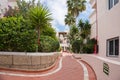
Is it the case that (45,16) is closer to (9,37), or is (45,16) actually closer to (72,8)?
(9,37)

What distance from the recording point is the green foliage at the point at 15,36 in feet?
54.2

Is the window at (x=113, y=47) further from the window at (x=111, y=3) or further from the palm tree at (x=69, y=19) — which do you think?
the palm tree at (x=69, y=19)

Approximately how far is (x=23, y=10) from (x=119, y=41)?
60.0 feet

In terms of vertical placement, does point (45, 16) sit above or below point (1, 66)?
above

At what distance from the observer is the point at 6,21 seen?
17.1 m

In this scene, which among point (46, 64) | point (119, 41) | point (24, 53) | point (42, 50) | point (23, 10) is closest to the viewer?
point (119, 41)

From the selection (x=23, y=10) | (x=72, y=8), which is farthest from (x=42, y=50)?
(x=72, y=8)

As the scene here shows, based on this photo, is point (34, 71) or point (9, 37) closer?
point (34, 71)

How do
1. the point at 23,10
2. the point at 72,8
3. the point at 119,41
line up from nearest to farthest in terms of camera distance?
the point at 119,41, the point at 23,10, the point at 72,8

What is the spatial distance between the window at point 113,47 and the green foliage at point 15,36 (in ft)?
17.4

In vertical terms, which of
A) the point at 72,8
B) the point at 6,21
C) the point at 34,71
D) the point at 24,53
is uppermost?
the point at 72,8

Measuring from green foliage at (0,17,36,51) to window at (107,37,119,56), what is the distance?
17.4 ft

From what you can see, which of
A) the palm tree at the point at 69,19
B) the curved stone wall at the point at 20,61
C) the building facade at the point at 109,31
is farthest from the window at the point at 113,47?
the palm tree at the point at 69,19

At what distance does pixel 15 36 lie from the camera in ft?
54.4
